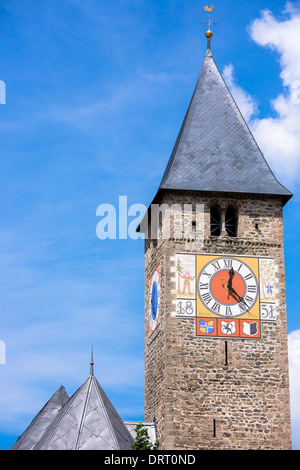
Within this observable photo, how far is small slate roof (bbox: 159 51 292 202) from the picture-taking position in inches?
1403

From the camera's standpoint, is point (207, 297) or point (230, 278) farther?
point (230, 278)

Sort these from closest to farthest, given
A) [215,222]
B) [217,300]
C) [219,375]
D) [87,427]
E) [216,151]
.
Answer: [87,427] < [219,375] < [217,300] < [215,222] < [216,151]

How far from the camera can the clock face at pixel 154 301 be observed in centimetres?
3562

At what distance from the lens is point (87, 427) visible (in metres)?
32.3

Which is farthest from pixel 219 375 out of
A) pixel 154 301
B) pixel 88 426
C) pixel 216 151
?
pixel 216 151

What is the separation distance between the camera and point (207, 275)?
113ft

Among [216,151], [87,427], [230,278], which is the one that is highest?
[216,151]

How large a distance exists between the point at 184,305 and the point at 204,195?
324 cm

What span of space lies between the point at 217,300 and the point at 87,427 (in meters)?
5.01

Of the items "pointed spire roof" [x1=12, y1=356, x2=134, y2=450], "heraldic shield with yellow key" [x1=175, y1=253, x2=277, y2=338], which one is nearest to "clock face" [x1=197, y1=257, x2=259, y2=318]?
"heraldic shield with yellow key" [x1=175, y1=253, x2=277, y2=338]

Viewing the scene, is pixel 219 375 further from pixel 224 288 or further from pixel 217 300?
pixel 224 288

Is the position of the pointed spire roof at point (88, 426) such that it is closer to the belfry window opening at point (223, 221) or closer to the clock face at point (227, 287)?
the clock face at point (227, 287)

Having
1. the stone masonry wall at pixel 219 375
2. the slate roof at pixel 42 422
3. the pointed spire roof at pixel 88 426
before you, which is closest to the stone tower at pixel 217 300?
the stone masonry wall at pixel 219 375
